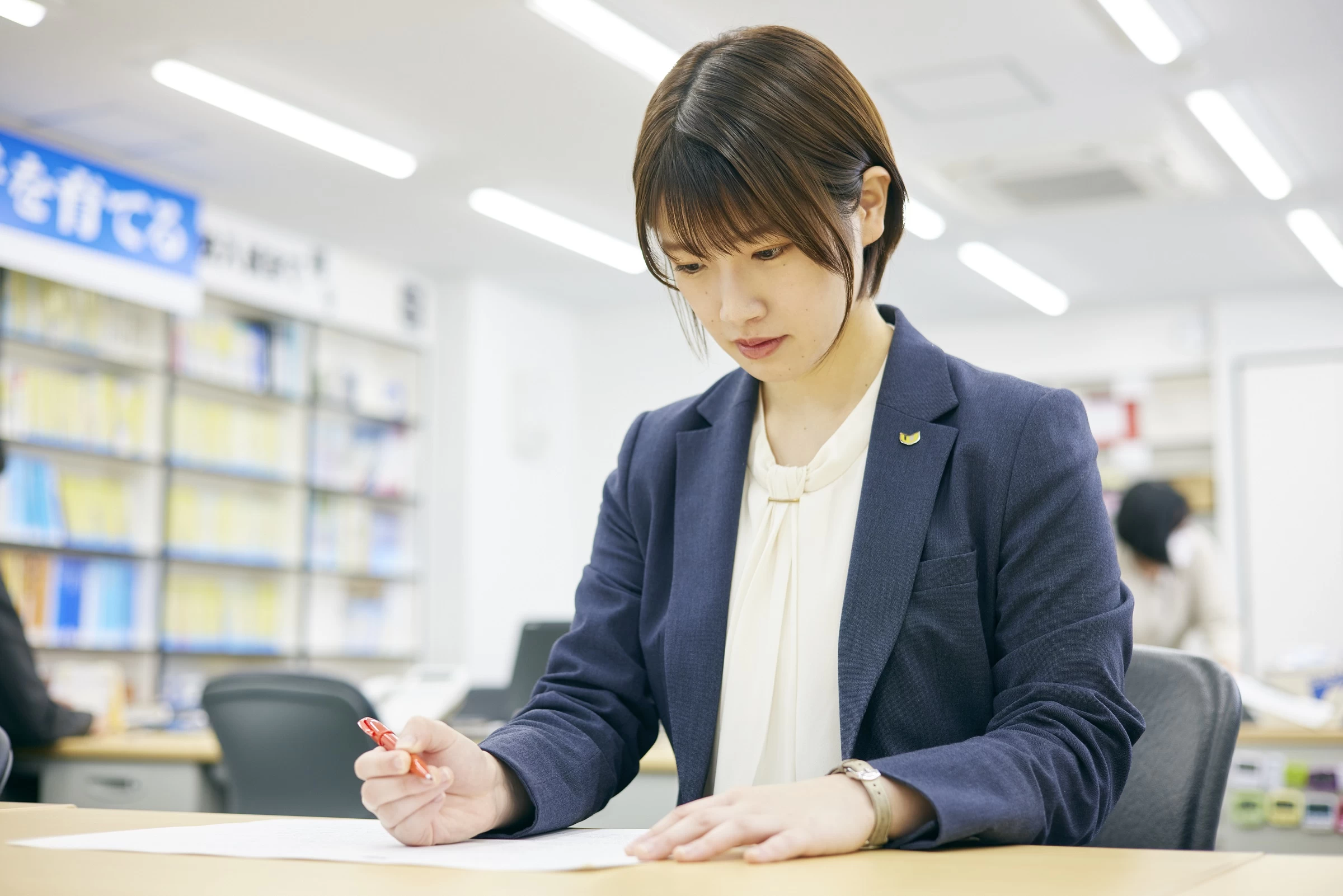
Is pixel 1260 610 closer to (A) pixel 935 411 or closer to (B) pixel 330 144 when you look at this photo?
(B) pixel 330 144

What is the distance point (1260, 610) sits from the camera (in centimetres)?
716

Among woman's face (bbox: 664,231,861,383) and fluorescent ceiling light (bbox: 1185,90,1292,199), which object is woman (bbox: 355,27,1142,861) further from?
fluorescent ceiling light (bbox: 1185,90,1292,199)

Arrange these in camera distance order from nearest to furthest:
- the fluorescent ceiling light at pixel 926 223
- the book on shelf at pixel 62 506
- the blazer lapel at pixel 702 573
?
the blazer lapel at pixel 702 573 → the book on shelf at pixel 62 506 → the fluorescent ceiling light at pixel 926 223

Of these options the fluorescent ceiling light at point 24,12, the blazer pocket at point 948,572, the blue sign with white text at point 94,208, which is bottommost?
the blazer pocket at point 948,572

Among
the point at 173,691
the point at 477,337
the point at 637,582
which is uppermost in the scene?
the point at 477,337

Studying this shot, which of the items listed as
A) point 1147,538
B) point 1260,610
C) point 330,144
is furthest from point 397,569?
point 1260,610

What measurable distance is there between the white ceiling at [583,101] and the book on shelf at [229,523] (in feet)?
4.38

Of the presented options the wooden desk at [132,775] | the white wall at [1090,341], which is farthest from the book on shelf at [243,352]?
the white wall at [1090,341]

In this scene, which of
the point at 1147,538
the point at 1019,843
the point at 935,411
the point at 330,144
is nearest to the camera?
the point at 1019,843

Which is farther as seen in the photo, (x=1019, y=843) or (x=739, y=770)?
(x=739, y=770)

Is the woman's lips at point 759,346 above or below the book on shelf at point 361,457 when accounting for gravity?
below

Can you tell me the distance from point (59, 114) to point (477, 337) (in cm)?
275

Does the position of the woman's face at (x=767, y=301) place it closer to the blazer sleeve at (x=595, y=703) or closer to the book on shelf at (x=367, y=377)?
the blazer sleeve at (x=595, y=703)

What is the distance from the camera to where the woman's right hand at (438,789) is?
957 mm
